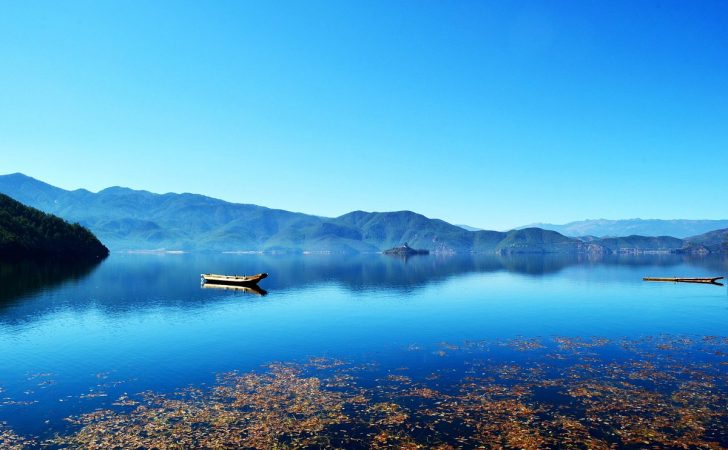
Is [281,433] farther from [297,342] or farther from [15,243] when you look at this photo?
[15,243]

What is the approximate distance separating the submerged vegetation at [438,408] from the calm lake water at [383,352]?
0.25 meters

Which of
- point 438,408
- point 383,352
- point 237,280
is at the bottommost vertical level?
point 383,352

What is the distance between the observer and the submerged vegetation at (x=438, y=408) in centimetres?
2630

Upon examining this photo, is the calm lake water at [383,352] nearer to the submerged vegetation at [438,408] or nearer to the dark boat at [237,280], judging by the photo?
the submerged vegetation at [438,408]

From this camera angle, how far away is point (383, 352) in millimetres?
50094

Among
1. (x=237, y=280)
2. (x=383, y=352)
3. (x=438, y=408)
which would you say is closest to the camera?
(x=438, y=408)

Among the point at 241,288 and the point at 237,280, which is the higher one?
the point at 237,280

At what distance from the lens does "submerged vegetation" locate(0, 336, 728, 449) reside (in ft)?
86.3

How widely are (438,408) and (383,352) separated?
61.6 feet

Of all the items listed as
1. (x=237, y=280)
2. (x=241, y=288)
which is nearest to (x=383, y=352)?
(x=241, y=288)

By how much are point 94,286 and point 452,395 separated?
114m

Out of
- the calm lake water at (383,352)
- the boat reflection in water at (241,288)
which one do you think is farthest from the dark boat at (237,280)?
the calm lake water at (383,352)

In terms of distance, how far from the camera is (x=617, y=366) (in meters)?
43.2

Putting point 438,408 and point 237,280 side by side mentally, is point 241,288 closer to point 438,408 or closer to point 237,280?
point 237,280
